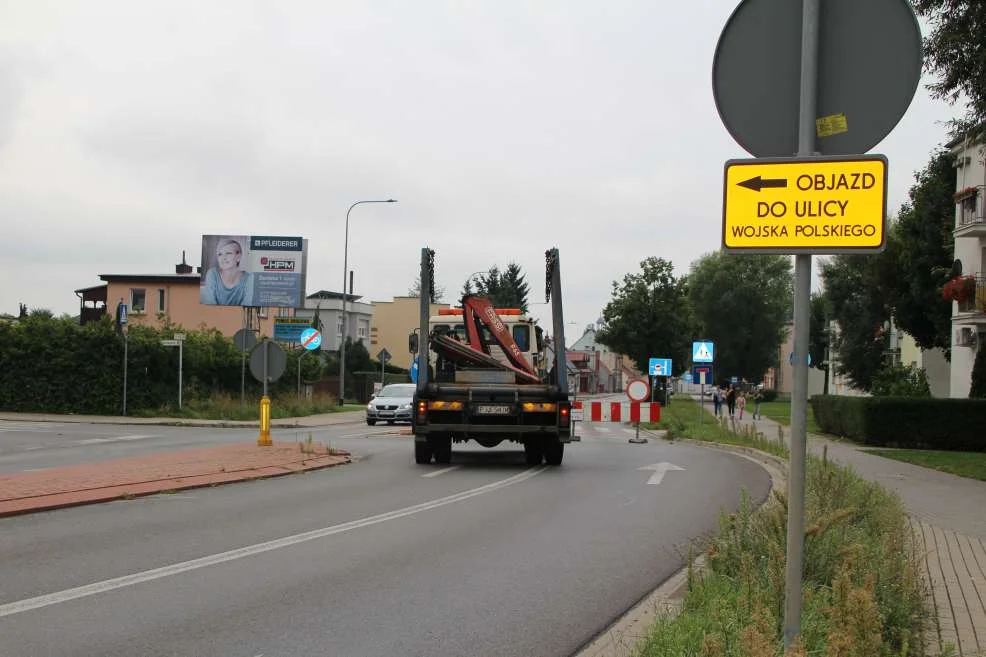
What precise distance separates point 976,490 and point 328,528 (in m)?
10.1

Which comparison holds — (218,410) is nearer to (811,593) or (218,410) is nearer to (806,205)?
(811,593)

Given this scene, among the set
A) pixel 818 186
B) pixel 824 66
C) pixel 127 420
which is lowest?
pixel 127 420

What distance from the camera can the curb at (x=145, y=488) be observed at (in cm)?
1109

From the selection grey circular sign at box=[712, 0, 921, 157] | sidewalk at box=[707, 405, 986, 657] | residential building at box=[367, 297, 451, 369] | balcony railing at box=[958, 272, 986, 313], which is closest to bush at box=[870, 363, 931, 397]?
balcony railing at box=[958, 272, 986, 313]

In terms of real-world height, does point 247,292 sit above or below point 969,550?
above

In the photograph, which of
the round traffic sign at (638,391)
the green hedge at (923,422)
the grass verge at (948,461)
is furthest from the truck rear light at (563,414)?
the green hedge at (923,422)

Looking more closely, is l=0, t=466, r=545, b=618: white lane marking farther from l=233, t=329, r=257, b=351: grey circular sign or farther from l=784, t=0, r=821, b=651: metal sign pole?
l=233, t=329, r=257, b=351: grey circular sign

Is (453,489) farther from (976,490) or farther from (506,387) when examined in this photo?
(976,490)

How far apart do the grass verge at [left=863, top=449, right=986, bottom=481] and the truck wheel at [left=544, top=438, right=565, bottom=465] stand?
22.8ft

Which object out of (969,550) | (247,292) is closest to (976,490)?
(969,550)

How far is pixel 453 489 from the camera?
563 inches

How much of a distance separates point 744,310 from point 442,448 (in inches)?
3169

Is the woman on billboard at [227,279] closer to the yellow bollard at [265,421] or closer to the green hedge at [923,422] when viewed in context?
the green hedge at [923,422]

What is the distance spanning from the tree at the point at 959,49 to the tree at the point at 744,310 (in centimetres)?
7704
